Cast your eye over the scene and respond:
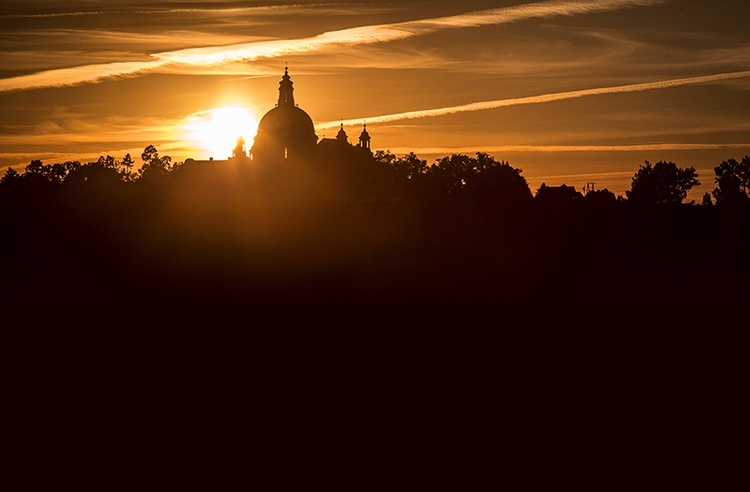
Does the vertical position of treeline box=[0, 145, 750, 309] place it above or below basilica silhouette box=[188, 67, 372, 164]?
below

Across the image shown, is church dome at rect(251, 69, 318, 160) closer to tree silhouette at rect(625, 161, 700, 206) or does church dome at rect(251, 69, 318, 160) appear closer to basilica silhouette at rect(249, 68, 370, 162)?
basilica silhouette at rect(249, 68, 370, 162)

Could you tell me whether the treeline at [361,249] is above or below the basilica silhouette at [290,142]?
below

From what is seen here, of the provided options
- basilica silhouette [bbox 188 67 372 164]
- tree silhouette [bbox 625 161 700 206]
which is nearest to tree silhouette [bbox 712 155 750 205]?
tree silhouette [bbox 625 161 700 206]

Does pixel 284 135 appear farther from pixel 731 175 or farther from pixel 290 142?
pixel 731 175

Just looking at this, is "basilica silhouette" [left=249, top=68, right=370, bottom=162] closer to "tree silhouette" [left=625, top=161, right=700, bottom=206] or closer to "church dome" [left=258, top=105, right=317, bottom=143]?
"church dome" [left=258, top=105, right=317, bottom=143]

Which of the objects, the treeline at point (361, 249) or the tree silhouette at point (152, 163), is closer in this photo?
the treeline at point (361, 249)

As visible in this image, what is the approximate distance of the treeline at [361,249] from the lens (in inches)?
1964

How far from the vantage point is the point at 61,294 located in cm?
4859

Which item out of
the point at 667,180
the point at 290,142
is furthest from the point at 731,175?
the point at 290,142

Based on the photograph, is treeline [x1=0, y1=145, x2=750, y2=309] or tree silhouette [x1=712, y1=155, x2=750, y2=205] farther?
tree silhouette [x1=712, y1=155, x2=750, y2=205]

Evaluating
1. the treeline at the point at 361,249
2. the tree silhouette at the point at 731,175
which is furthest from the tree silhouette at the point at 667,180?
the treeline at the point at 361,249

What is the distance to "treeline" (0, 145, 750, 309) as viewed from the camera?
1964 inches

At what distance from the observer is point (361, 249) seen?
71.5 metres

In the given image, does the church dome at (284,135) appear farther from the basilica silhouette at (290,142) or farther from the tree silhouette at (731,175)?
the tree silhouette at (731,175)
